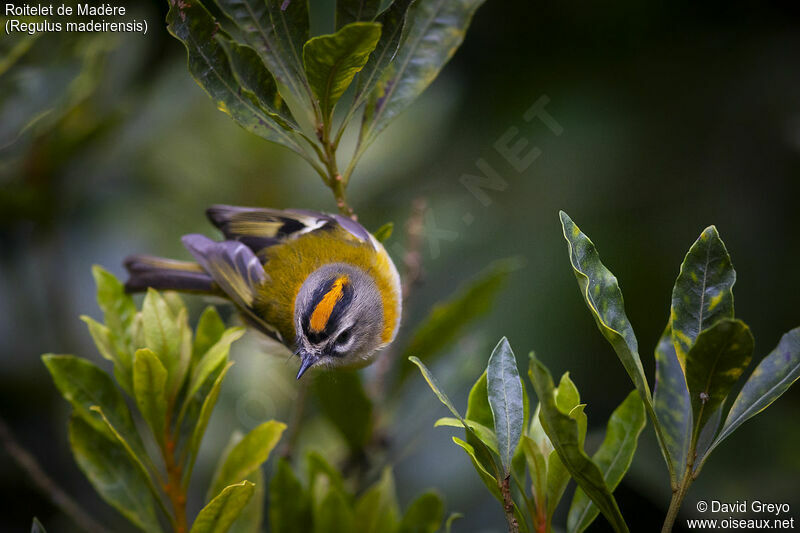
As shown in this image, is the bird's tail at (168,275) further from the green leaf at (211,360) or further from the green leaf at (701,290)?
the green leaf at (701,290)

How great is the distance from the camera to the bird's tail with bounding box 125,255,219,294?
4.12 feet

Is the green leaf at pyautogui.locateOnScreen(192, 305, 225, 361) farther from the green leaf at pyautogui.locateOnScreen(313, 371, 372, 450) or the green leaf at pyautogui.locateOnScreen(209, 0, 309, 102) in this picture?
the green leaf at pyautogui.locateOnScreen(209, 0, 309, 102)

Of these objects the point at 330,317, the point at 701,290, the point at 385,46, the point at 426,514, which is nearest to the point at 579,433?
the point at 701,290

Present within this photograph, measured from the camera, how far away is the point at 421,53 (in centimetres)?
94

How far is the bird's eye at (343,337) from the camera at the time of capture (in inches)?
49.8

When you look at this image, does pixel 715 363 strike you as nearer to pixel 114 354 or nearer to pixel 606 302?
pixel 606 302

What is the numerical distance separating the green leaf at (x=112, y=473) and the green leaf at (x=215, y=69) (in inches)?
18.2

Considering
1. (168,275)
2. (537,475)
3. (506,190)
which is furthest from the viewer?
(506,190)

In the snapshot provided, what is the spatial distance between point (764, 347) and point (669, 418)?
1.08 meters

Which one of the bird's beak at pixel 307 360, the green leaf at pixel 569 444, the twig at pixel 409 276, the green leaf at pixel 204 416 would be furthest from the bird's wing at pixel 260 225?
the green leaf at pixel 569 444

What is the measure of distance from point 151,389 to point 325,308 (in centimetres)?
42

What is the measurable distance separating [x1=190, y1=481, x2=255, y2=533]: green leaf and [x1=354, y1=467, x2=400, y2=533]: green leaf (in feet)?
0.96

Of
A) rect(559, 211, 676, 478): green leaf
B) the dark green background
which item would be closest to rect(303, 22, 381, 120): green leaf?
rect(559, 211, 676, 478): green leaf

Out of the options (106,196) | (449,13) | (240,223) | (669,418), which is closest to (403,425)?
(240,223)
